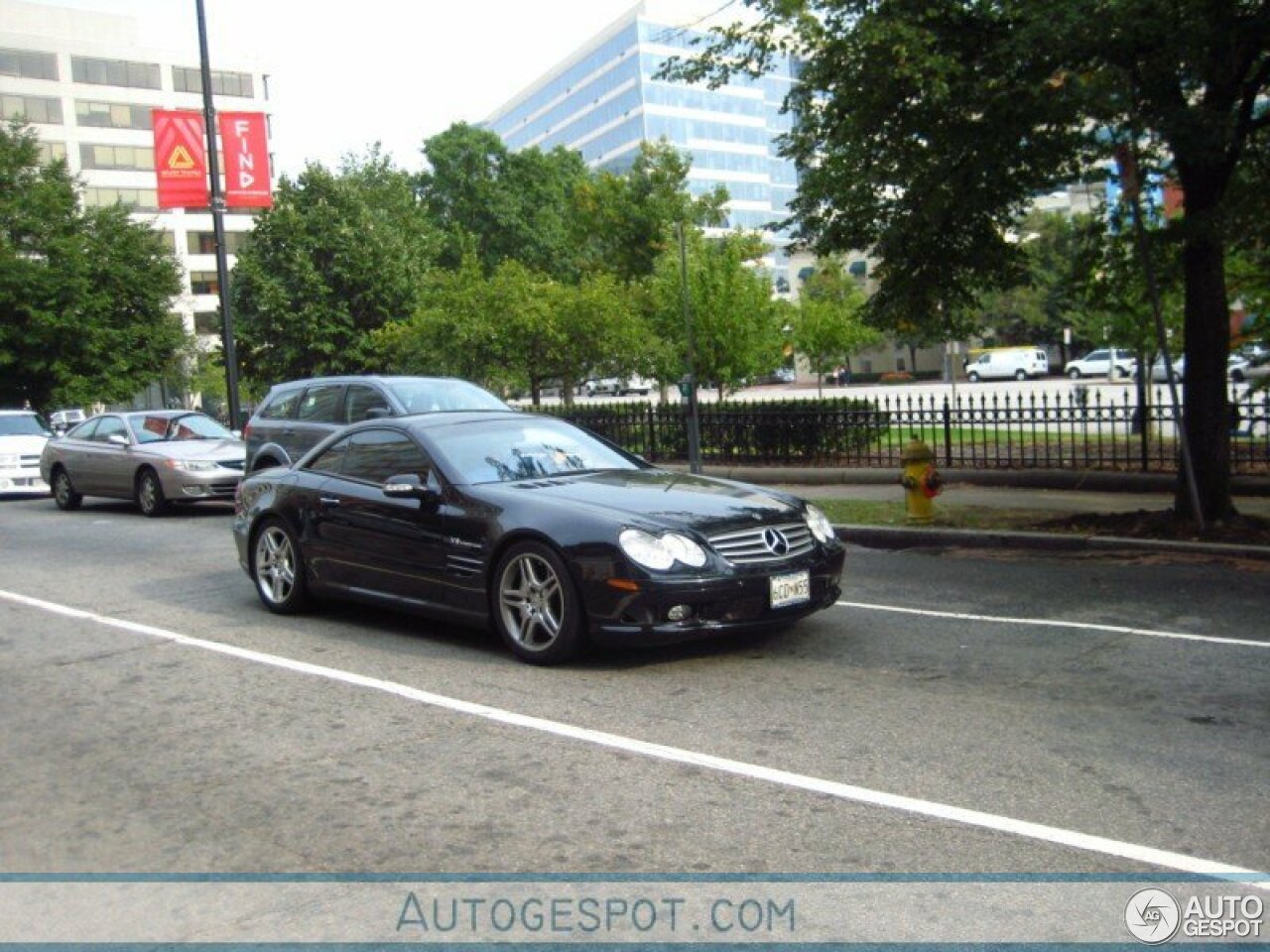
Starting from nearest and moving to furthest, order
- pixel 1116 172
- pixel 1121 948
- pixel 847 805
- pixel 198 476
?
1. pixel 1121 948
2. pixel 847 805
3. pixel 1116 172
4. pixel 198 476

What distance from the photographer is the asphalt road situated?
4418mm

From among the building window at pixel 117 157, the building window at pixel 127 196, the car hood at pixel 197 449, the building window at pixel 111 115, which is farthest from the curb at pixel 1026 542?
the building window at pixel 111 115

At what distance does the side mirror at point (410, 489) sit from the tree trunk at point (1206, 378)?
751 centimetres

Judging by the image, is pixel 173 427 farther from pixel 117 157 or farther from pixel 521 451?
pixel 117 157

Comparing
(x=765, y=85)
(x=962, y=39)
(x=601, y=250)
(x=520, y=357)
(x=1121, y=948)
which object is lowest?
(x=1121, y=948)

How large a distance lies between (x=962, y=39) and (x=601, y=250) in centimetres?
4059

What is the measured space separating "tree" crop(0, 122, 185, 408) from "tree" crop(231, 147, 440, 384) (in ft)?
9.13

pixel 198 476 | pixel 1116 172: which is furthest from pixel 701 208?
pixel 1116 172

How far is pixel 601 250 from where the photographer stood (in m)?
50.8

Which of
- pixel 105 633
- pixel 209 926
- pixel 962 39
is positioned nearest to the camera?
pixel 209 926

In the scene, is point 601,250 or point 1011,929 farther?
point 601,250

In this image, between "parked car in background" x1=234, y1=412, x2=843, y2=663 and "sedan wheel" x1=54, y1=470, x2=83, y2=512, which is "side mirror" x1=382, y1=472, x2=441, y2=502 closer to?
"parked car in background" x1=234, y1=412, x2=843, y2=663

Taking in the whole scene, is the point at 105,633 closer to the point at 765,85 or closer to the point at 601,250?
the point at 601,250

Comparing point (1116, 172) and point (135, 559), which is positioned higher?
point (1116, 172)
